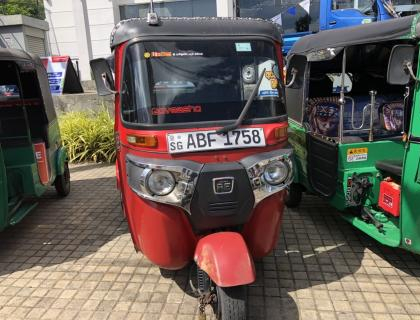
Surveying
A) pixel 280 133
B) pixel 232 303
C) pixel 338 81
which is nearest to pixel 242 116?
→ pixel 280 133

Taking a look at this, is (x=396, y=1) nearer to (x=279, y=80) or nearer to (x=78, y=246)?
(x=279, y=80)

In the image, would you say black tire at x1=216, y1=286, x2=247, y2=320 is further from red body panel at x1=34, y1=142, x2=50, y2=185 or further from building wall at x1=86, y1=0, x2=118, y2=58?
building wall at x1=86, y1=0, x2=118, y2=58

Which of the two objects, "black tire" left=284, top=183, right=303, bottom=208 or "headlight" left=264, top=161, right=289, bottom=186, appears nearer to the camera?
"headlight" left=264, top=161, right=289, bottom=186

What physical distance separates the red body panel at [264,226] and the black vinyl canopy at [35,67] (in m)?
3.25

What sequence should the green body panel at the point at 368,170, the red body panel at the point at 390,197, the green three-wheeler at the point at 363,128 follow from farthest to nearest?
the green body panel at the point at 368,170
the red body panel at the point at 390,197
the green three-wheeler at the point at 363,128

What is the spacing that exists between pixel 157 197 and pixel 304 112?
8.86 feet

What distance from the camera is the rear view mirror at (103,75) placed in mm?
3168

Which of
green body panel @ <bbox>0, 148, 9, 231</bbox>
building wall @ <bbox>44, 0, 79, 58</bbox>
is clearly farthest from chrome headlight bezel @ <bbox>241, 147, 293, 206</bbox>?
building wall @ <bbox>44, 0, 79, 58</bbox>

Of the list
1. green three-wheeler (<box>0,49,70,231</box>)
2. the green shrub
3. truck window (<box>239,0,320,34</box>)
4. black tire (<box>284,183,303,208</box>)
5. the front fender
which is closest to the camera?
the front fender

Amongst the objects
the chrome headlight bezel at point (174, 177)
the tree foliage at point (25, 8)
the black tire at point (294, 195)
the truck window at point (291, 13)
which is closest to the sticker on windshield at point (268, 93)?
the chrome headlight bezel at point (174, 177)

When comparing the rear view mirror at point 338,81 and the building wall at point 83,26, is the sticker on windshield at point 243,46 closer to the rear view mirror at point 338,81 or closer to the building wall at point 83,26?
the rear view mirror at point 338,81

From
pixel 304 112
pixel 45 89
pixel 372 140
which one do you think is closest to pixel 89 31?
pixel 45 89

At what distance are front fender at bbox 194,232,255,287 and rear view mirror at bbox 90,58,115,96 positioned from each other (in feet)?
4.65

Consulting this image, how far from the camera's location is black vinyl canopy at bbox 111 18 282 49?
117 inches
